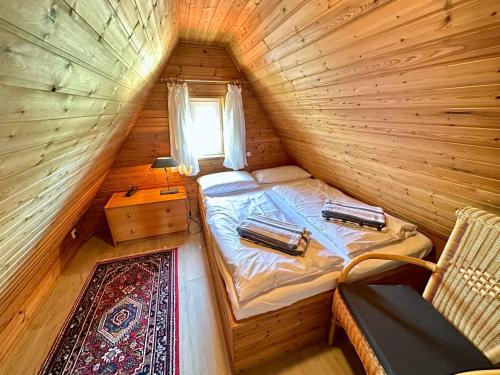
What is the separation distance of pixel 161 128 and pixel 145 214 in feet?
3.60

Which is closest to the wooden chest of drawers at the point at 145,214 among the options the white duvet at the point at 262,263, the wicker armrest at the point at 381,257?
the white duvet at the point at 262,263

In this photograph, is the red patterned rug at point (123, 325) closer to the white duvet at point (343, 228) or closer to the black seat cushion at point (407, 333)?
the black seat cushion at point (407, 333)

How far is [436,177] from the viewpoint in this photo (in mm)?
1400

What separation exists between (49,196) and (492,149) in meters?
2.33

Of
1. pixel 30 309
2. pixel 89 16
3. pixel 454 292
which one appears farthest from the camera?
pixel 30 309

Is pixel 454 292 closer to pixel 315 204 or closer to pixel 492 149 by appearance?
pixel 492 149

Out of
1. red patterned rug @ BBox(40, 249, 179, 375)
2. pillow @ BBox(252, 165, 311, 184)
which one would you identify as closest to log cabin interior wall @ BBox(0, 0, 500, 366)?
red patterned rug @ BBox(40, 249, 179, 375)

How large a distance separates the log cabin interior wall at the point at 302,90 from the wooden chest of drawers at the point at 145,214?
568mm

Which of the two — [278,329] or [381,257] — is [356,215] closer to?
[381,257]

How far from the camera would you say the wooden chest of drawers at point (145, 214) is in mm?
2508

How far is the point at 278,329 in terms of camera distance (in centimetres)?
134

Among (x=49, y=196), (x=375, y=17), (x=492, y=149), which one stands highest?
(x=375, y=17)

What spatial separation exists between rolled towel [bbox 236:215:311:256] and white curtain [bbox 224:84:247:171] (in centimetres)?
145

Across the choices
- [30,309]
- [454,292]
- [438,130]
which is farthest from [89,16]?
[30,309]
